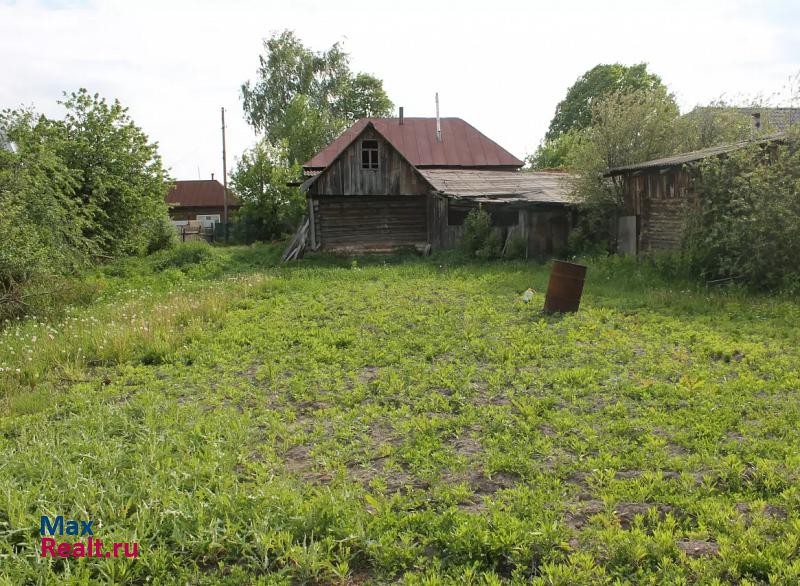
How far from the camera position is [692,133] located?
19859 mm

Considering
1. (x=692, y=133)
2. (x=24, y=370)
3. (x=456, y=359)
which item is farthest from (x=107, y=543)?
(x=692, y=133)

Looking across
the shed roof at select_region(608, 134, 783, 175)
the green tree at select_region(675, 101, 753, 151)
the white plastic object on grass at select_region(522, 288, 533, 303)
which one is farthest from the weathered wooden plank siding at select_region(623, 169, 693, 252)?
the white plastic object on grass at select_region(522, 288, 533, 303)

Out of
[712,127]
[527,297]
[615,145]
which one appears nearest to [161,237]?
[615,145]

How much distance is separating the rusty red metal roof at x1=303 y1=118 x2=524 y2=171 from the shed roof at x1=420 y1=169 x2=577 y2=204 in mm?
4065

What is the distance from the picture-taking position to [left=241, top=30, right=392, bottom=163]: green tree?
37.2 meters

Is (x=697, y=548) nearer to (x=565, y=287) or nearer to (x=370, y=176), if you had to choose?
(x=565, y=287)

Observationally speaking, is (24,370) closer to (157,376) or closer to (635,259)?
(157,376)

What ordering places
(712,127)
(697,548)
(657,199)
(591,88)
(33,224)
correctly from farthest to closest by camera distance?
(591,88) < (712,127) < (657,199) < (33,224) < (697,548)

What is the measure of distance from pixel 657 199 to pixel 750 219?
15.0ft

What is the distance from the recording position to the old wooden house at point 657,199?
1475 cm

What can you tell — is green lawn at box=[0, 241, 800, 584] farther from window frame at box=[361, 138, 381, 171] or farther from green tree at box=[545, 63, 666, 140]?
green tree at box=[545, 63, 666, 140]

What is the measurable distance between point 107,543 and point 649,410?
4.67m

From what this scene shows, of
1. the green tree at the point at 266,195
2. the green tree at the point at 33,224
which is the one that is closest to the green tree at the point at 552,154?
the green tree at the point at 266,195

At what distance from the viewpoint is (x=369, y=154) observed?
22.8 meters
